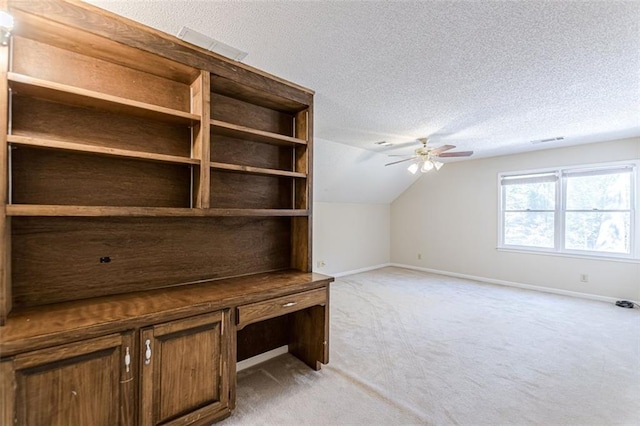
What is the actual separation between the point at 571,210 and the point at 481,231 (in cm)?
141

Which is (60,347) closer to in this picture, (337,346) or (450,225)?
(337,346)

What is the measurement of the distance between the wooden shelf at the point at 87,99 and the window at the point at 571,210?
18.3 ft

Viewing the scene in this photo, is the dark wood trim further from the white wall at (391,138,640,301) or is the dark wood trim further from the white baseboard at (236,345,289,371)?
the white wall at (391,138,640,301)

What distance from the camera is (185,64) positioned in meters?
1.90

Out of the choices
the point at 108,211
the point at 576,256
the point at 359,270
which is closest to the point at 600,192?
the point at 576,256

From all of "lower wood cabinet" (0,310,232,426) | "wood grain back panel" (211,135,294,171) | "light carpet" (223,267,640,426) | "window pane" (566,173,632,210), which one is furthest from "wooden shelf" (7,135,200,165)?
"window pane" (566,173,632,210)

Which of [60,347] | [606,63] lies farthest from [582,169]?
[60,347]

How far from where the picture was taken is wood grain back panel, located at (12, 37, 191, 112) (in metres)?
1.61

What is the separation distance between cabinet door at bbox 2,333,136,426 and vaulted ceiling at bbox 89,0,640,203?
177 cm

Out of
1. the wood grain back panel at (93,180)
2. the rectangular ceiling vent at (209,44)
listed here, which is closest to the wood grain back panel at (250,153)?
the wood grain back panel at (93,180)

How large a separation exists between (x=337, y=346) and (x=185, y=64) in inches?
107

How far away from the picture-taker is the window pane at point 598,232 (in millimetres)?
4309

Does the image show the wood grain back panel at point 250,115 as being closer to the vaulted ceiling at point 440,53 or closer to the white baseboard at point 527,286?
the vaulted ceiling at point 440,53

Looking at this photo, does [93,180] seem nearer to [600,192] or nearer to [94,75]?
[94,75]
